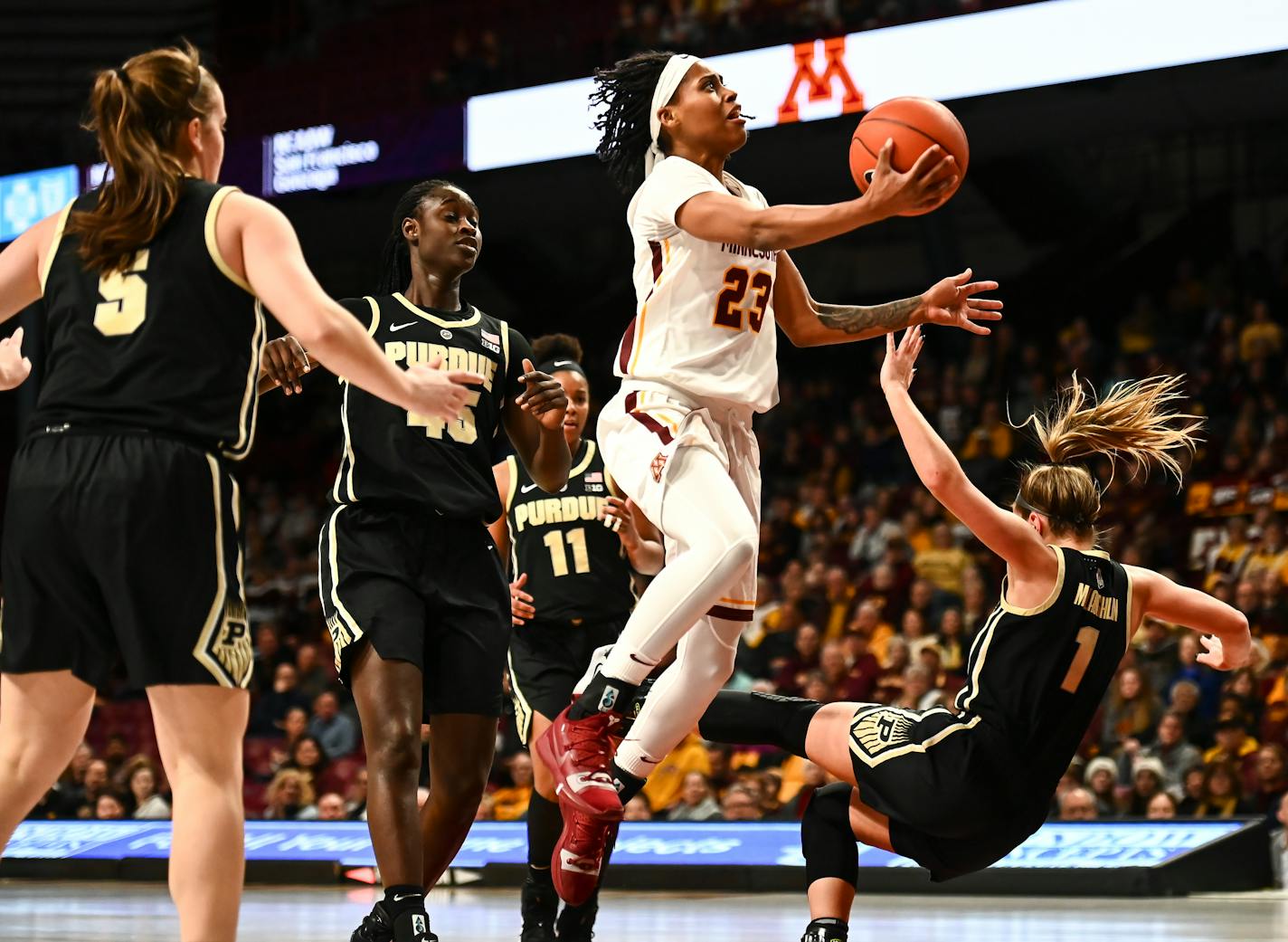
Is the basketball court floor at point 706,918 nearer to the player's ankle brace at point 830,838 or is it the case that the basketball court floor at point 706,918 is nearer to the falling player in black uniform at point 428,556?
the player's ankle brace at point 830,838

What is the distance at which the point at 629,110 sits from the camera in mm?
5500

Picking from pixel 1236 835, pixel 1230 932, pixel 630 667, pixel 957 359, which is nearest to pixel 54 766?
pixel 630 667

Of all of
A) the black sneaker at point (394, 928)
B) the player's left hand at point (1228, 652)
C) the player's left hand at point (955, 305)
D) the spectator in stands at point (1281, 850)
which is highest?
the player's left hand at point (955, 305)

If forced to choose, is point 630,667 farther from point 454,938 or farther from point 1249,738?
point 1249,738

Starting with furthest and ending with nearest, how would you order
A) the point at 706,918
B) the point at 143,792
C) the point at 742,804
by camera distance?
the point at 143,792 < the point at 742,804 < the point at 706,918

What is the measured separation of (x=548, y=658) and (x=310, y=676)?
27.5 feet

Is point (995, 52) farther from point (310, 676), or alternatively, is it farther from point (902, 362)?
point (902, 362)

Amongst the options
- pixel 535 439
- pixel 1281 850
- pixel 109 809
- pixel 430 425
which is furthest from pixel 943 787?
pixel 109 809

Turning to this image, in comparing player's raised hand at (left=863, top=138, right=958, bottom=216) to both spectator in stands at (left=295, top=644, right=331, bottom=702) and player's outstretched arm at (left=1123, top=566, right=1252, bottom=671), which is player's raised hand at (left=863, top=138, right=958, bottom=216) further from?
spectator in stands at (left=295, top=644, right=331, bottom=702)

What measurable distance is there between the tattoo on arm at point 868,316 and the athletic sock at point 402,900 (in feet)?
7.52

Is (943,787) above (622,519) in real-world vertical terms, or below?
below

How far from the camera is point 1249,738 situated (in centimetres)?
1030

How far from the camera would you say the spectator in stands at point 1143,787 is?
1010 centimetres

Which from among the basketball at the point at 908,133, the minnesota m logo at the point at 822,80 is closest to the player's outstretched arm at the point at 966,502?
the basketball at the point at 908,133
